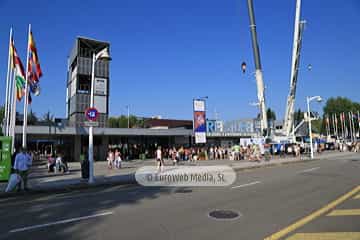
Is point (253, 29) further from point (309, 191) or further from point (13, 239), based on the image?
point (13, 239)

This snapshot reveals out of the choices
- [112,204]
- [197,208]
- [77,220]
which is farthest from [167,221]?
[112,204]

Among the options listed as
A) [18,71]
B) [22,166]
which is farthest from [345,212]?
[18,71]

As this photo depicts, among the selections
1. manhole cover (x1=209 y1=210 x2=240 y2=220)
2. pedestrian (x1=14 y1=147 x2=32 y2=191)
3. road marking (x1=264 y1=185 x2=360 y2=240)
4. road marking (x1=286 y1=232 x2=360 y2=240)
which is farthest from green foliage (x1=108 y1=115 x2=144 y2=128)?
road marking (x1=286 y1=232 x2=360 y2=240)

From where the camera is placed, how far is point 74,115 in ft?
114

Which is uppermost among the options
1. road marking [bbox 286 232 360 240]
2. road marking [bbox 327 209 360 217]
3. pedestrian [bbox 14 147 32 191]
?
pedestrian [bbox 14 147 32 191]

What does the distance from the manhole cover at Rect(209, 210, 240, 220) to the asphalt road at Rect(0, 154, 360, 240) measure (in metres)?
0.18

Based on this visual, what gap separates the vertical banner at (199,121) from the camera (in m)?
25.9

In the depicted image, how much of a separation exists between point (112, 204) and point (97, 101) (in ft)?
92.9

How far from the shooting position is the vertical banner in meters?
25.9

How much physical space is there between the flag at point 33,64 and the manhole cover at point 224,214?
19.2 metres

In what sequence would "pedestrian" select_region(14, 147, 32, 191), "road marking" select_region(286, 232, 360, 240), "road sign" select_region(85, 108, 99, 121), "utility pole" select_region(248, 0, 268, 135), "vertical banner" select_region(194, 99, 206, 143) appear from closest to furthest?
1. "road marking" select_region(286, 232, 360, 240)
2. "pedestrian" select_region(14, 147, 32, 191)
3. "road sign" select_region(85, 108, 99, 121)
4. "vertical banner" select_region(194, 99, 206, 143)
5. "utility pole" select_region(248, 0, 268, 135)

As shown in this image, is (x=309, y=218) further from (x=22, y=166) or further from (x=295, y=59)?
(x=295, y=59)

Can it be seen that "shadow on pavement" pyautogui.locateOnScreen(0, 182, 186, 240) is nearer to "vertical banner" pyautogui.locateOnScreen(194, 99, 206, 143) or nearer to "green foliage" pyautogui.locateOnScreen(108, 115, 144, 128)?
"vertical banner" pyautogui.locateOnScreen(194, 99, 206, 143)

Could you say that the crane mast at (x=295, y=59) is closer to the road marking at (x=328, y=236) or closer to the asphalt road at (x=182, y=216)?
the asphalt road at (x=182, y=216)
